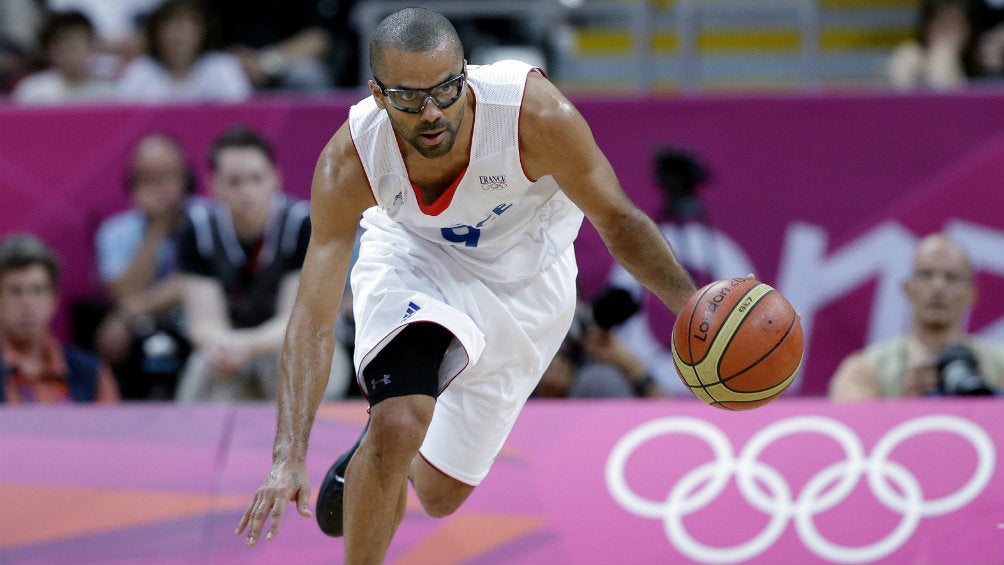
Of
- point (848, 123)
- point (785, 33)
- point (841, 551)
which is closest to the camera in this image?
point (841, 551)

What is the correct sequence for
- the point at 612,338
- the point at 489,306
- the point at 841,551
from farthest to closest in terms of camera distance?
the point at 612,338, the point at 841,551, the point at 489,306

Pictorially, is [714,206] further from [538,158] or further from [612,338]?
[538,158]

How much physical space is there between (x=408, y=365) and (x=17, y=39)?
6.32 metres

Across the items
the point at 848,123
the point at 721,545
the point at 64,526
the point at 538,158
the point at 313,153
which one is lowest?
the point at 64,526

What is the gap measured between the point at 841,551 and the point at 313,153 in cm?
356

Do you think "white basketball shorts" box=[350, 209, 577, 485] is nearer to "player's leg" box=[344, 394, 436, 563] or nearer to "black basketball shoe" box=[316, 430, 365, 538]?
"player's leg" box=[344, 394, 436, 563]

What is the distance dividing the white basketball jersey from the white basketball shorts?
68 millimetres

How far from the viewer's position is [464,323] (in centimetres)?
445

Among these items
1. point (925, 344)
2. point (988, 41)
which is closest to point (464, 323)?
point (925, 344)

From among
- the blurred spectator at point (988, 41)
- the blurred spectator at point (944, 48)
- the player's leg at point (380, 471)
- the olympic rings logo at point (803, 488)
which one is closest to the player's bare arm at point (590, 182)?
the player's leg at point (380, 471)

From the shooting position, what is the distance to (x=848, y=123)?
24.6 feet

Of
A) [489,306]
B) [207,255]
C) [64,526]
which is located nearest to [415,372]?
[489,306]

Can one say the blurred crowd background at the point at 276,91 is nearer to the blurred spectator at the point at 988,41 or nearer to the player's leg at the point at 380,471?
the blurred spectator at the point at 988,41

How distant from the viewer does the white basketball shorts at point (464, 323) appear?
4410 millimetres
